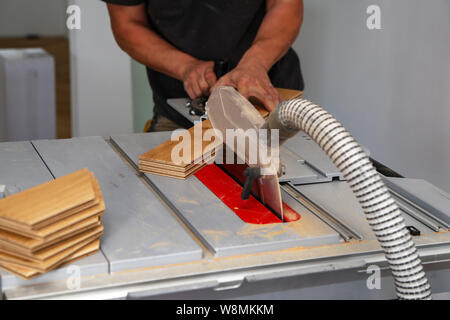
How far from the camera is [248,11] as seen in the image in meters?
1.58

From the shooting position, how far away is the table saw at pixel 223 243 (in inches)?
28.4

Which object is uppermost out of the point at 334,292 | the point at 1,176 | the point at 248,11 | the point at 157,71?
the point at 248,11

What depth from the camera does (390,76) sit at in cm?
187

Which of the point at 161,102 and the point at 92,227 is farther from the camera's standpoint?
the point at 161,102

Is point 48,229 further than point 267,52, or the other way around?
point 267,52

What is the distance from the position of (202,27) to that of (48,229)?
3.16ft

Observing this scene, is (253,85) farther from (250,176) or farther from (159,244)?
(159,244)

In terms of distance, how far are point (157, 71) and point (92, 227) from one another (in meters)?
0.93

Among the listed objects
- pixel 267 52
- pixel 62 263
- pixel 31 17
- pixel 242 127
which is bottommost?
pixel 62 263

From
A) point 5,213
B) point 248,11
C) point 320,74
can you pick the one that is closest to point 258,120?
point 5,213

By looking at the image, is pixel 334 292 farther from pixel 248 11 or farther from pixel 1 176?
pixel 248 11

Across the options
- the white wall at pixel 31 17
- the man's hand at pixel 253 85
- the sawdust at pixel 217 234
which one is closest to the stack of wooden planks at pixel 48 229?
the sawdust at pixel 217 234

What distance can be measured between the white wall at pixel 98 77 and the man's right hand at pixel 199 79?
1109 millimetres

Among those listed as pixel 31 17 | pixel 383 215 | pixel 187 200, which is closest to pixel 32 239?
pixel 187 200
